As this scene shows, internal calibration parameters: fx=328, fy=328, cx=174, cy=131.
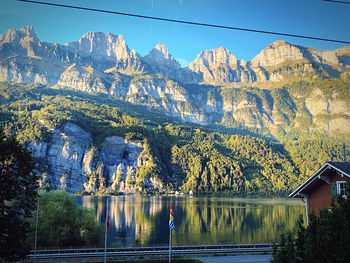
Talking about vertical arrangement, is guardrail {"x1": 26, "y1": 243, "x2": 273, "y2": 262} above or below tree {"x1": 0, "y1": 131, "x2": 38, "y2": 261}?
below

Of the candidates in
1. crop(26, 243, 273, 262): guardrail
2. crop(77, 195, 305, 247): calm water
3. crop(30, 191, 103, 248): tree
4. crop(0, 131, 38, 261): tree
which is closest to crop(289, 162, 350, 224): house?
crop(26, 243, 273, 262): guardrail

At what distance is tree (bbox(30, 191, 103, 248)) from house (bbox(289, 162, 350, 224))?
3980 cm

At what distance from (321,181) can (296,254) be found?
14264 mm

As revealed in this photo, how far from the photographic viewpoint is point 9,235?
25.8 meters

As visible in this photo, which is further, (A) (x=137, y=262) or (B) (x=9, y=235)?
(A) (x=137, y=262)

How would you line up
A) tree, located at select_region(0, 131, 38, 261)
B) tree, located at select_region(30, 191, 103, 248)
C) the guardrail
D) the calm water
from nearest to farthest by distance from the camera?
tree, located at select_region(0, 131, 38, 261) → the guardrail → tree, located at select_region(30, 191, 103, 248) → the calm water

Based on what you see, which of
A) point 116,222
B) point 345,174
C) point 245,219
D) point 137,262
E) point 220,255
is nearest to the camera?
point 345,174

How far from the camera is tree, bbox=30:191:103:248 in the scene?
53.8m

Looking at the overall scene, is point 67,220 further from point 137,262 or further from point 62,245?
point 137,262

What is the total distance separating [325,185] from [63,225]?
146 ft

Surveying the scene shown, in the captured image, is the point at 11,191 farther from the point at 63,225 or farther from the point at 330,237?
the point at 63,225

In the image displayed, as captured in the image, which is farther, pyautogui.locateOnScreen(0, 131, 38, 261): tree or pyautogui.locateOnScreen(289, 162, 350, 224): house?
pyautogui.locateOnScreen(289, 162, 350, 224): house

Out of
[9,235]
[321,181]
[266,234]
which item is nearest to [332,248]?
[321,181]

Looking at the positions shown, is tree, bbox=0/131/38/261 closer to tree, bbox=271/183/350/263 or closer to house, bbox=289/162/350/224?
tree, bbox=271/183/350/263
